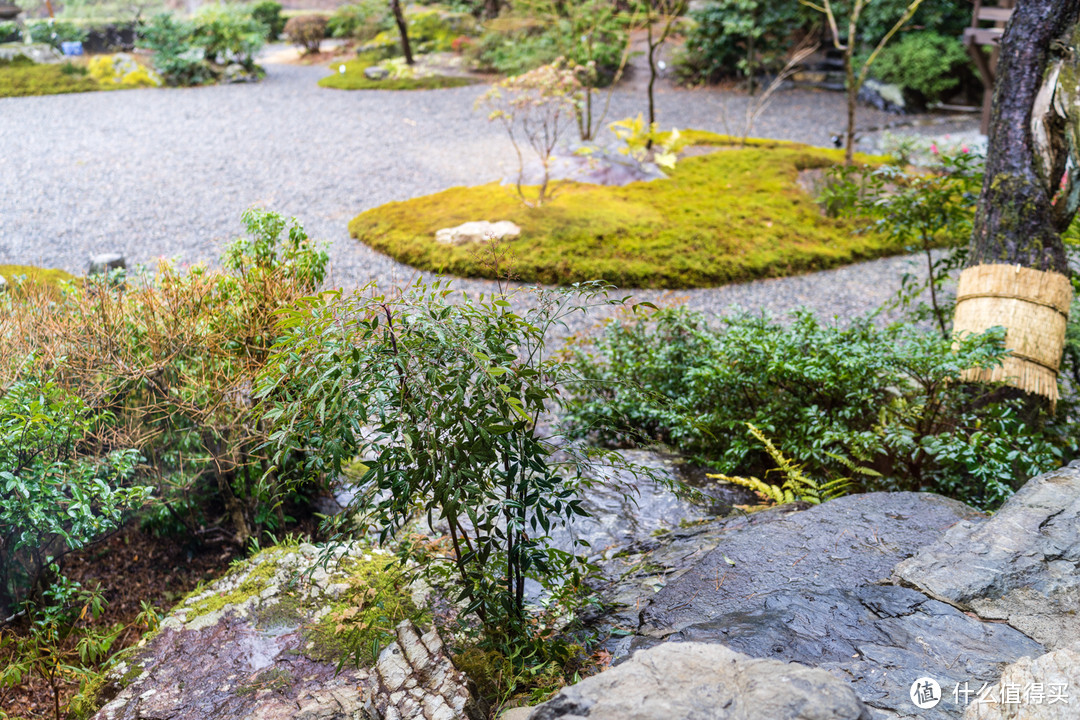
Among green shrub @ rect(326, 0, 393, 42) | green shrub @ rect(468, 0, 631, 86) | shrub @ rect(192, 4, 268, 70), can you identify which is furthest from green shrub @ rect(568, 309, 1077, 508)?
green shrub @ rect(326, 0, 393, 42)

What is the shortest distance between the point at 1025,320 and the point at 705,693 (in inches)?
124

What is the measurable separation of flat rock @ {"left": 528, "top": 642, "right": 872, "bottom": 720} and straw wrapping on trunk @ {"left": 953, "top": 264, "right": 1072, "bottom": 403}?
276cm

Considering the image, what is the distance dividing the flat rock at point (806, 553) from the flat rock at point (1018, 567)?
0.57 feet

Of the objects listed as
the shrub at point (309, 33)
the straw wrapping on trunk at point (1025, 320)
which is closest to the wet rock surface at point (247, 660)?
the straw wrapping on trunk at point (1025, 320)

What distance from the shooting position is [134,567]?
3521 mm

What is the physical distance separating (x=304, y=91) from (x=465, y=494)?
43.7ft

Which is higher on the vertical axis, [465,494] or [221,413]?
[465,494]

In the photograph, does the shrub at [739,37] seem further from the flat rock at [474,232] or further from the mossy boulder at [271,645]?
the mossy boulder at [271,645]

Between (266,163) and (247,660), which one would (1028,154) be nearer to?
(247,660)

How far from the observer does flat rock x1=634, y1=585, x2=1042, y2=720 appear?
1812 mm

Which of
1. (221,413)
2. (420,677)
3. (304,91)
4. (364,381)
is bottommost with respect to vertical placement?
(420,677)

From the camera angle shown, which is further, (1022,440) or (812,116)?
(812,116)

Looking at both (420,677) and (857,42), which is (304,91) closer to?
(857,42)

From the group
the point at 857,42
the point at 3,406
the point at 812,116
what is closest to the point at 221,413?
the point at 3,406
